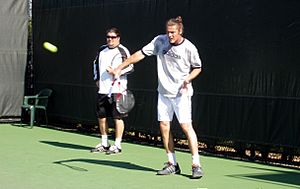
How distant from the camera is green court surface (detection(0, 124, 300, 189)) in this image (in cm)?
563

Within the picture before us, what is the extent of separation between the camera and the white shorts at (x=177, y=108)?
590 centimetres

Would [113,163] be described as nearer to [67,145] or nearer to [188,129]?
[188,129]

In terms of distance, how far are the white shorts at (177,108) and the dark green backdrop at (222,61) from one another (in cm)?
145

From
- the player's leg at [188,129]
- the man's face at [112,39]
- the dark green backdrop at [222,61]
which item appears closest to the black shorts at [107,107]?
the man's face at [112,39]

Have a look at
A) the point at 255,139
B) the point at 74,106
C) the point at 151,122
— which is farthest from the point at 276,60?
the point at 74,106

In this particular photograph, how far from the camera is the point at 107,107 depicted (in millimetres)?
7812

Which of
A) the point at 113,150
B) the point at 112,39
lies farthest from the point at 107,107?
the point at 112,39

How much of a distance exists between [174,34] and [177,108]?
0.74 m

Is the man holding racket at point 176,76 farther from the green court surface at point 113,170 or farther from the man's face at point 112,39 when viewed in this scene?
the man's face at point 112,39

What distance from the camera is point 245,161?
7.29m

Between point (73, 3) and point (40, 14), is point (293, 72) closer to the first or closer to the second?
point (73, 3)

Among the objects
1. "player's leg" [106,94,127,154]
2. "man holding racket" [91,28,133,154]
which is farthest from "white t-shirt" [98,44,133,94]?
"player's leg" [106,94,127,154]

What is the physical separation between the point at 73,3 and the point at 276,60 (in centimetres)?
458

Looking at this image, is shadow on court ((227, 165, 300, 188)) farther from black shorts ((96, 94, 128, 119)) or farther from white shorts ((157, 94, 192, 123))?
black shorts ((96, 94, 128, 119))
